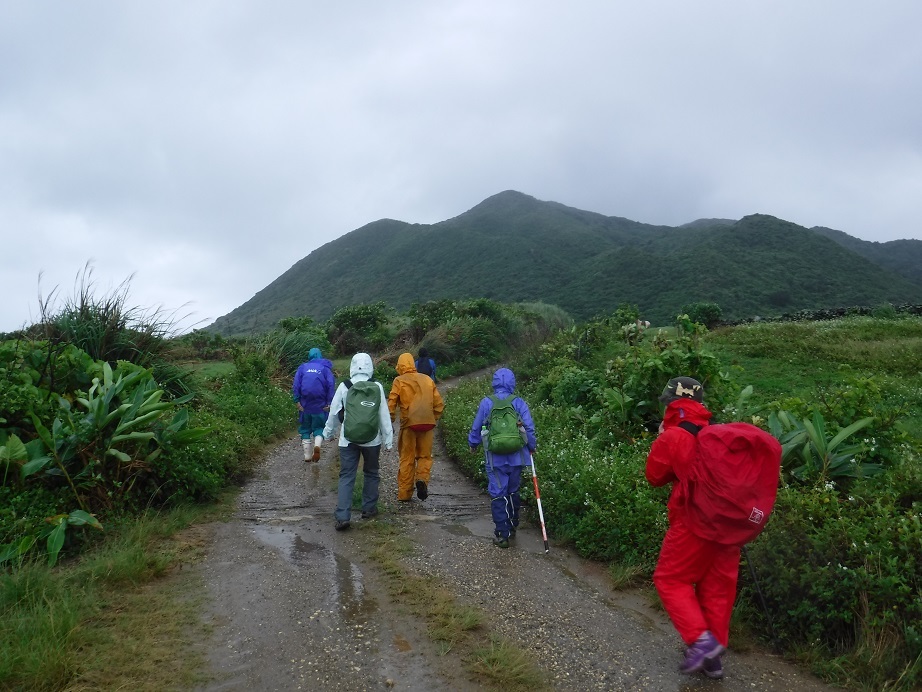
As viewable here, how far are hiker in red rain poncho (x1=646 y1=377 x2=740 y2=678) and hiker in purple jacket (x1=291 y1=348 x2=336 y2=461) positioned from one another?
6216 mm

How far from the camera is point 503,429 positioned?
5766 millimetres

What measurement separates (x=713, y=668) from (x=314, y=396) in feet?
21.9

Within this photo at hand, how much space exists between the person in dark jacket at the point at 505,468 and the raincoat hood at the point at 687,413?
2.23 metres

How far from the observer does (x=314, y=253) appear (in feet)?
329

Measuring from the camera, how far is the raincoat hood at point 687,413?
3553mm

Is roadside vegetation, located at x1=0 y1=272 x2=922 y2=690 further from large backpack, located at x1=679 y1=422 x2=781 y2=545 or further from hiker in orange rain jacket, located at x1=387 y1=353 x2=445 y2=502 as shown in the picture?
hiker in orange rain jacket, located at x1=387 y1=353 x2=445 y2=502

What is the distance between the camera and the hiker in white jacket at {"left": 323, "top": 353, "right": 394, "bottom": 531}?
19.9 ft

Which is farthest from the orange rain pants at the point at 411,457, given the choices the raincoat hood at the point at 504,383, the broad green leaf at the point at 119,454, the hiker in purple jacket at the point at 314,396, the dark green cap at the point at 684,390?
the dark green cap at the point at 684,390

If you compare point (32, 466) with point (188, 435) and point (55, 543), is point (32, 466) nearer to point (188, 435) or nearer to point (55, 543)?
point (55, 543)

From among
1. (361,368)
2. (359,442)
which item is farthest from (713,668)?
(361,368)

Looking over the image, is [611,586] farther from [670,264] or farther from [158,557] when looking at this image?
[670,264]

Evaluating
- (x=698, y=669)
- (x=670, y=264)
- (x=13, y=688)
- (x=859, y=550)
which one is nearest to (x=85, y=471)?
(x=13, y=688)

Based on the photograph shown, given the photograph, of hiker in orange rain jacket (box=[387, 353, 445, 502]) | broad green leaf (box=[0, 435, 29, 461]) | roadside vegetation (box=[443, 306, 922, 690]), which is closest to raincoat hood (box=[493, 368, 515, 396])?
roadside vegetation (box=[443, 306, 922, 690])

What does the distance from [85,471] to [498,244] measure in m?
81.6
